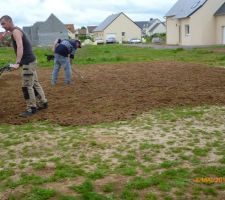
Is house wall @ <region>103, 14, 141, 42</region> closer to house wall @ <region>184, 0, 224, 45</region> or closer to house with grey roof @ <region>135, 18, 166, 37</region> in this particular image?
house with grey roof @ <region>135, 18, 166, 37</region>

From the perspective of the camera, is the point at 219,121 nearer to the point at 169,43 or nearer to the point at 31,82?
the point at 31,82

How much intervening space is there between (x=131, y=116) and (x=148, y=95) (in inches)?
85.9

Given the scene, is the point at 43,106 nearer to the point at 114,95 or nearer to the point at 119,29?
the point at 114,95

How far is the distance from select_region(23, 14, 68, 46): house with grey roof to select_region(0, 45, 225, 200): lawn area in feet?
204

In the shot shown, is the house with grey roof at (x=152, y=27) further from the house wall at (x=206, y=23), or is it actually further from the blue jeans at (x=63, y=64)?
the blue jeans at (x=63, y=64)

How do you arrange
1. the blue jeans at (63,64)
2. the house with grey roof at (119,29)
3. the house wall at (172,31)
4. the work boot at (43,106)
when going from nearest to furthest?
the work boot at (43,106) < the blue jeans at (63,64) < the house wall at (172,31) < the house with grey roof at (119,29)

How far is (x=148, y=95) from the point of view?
10.1m

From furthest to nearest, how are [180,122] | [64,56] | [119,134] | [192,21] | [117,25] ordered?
[117,25]
[192,21]
[64,56]
[180,122]
[119,134]

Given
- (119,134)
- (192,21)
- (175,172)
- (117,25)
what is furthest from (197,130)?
(117,25)

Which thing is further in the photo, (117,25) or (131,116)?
(117,25)

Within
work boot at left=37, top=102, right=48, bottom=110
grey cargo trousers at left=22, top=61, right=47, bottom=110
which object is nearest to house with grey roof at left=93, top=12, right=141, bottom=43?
work boot at left=37, top=102, right=48, bottom=110

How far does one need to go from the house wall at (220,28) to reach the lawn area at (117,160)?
117 feet

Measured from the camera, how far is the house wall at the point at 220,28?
4166 cm

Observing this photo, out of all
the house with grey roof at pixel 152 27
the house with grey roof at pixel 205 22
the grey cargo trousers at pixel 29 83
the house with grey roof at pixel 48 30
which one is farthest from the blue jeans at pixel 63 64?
the house with grey roof at pixel 152 27
